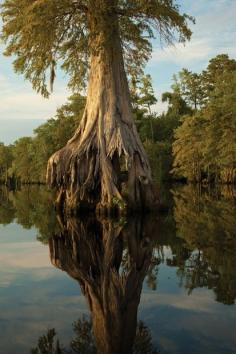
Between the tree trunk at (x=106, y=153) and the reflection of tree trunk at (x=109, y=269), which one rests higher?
the tree trunk at (x=106, y=153)

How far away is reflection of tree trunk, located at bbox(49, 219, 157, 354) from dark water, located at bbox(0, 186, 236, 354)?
0.01 metres

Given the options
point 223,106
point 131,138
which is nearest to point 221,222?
point 131,138

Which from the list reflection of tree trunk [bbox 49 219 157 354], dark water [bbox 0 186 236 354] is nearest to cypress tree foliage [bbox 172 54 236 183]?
reflection of tree trunk [bbox 49 219 157 354]

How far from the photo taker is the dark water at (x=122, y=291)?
4812 mm

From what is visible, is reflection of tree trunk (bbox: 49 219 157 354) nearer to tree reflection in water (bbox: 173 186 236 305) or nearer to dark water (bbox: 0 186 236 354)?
dark water (bbox: 0 186 236 354)

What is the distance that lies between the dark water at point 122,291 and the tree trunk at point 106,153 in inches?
228

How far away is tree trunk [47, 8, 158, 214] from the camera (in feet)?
60.5

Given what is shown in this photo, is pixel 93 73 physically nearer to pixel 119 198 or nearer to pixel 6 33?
pixel 6 33

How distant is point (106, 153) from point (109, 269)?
1126 centimetres

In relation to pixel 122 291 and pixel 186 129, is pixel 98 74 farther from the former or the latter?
pixel 186 129

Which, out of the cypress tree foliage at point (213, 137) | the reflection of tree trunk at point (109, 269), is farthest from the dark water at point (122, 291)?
the cypress tree foliage at point (213, 137)

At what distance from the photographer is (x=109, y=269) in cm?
798

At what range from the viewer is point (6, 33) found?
19.8m

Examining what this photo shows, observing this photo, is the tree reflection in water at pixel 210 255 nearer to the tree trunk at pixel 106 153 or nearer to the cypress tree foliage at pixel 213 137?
the tree trunk at pixel 106 153
